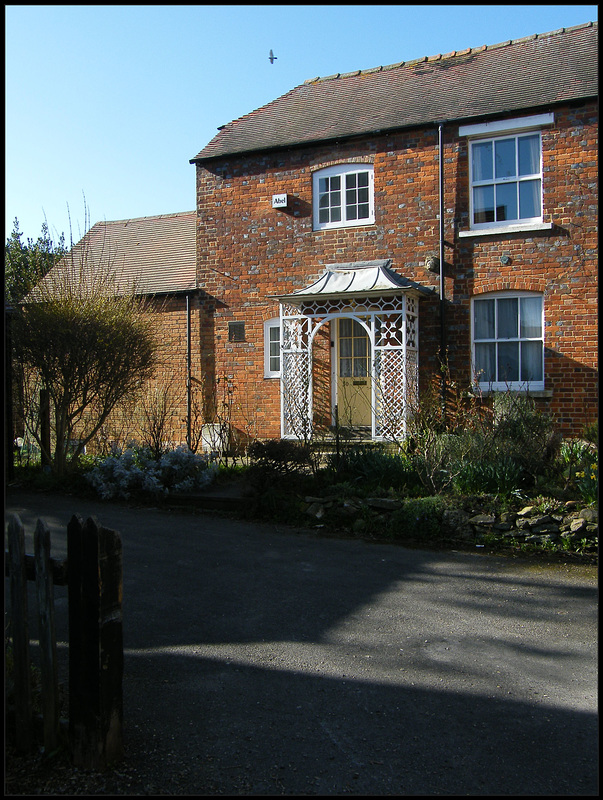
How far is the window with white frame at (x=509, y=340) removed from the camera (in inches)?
504

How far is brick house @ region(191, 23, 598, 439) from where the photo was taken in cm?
1254

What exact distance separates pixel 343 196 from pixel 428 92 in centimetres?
294

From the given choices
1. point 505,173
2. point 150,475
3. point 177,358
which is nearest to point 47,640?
point 150,475

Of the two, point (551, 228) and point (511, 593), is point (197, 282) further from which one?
point (511, 593)

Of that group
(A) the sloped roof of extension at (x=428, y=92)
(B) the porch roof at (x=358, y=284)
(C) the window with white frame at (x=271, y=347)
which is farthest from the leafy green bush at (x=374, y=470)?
(A) the sloped roof of extension at (x=428, y=92)

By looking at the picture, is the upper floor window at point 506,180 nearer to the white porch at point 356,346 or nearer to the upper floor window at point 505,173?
the upper floor window at point 505,173

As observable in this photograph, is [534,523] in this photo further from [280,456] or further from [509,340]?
[509,340]

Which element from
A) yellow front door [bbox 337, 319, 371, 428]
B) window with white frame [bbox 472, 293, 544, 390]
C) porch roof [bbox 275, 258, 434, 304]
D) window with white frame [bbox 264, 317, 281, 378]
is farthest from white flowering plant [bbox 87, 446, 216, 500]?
window with white frame [bbox 472, 293, 544, 390]

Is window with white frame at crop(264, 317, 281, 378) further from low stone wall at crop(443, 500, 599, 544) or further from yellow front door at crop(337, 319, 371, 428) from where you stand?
low stone wall at crop(443, 500, 599, 544)

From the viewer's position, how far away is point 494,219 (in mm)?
13125

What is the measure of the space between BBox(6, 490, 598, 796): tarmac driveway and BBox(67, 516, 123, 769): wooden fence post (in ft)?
0.75

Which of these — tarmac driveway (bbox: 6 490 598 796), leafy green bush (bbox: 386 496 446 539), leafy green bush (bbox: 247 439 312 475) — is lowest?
tarmac driveway (bbox: 6 490 598 796)

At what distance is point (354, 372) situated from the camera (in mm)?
14039

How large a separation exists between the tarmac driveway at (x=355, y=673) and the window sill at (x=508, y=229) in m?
7.49
